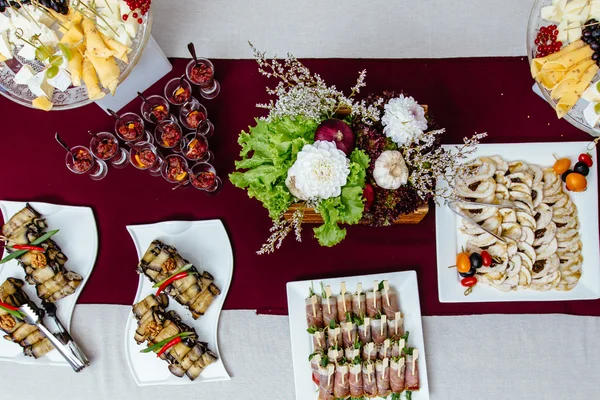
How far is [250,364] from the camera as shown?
1737 millimetres

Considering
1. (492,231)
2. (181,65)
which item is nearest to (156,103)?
(181,65)

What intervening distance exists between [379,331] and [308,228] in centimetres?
40

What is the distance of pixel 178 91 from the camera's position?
1.68 metres

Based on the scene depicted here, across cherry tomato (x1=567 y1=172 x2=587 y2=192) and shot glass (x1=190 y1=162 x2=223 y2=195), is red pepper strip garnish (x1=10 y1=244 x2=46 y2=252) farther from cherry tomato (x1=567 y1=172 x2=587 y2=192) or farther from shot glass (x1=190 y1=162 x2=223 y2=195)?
cherry tomato (x1=567 y1=172 x2=587 y2=192)

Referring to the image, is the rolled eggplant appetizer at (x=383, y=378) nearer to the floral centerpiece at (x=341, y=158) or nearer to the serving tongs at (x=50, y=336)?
the floral centerpiece at (x=341, y=158)

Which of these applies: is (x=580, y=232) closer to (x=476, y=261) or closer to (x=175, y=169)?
(x=476, y=261)

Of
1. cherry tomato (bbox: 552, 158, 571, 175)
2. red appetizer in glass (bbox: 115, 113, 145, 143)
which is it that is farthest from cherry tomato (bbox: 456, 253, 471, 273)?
red appetizer in glass (bbox: 115, 113, 145, 143)

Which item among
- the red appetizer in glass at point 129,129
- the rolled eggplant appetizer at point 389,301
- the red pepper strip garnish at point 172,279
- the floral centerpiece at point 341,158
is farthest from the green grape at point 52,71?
the rolled eggplant appetizer at point 389,301

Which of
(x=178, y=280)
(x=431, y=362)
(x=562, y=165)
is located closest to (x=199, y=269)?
(x=178, y=280)

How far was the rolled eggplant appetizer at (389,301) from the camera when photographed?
1.67m

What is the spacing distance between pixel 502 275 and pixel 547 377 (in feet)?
1.37

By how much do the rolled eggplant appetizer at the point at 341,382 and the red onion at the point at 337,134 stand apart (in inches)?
29.5

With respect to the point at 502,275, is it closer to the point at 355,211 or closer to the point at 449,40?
the point at 355,211

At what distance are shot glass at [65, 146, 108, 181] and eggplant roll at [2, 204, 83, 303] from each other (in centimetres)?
20
